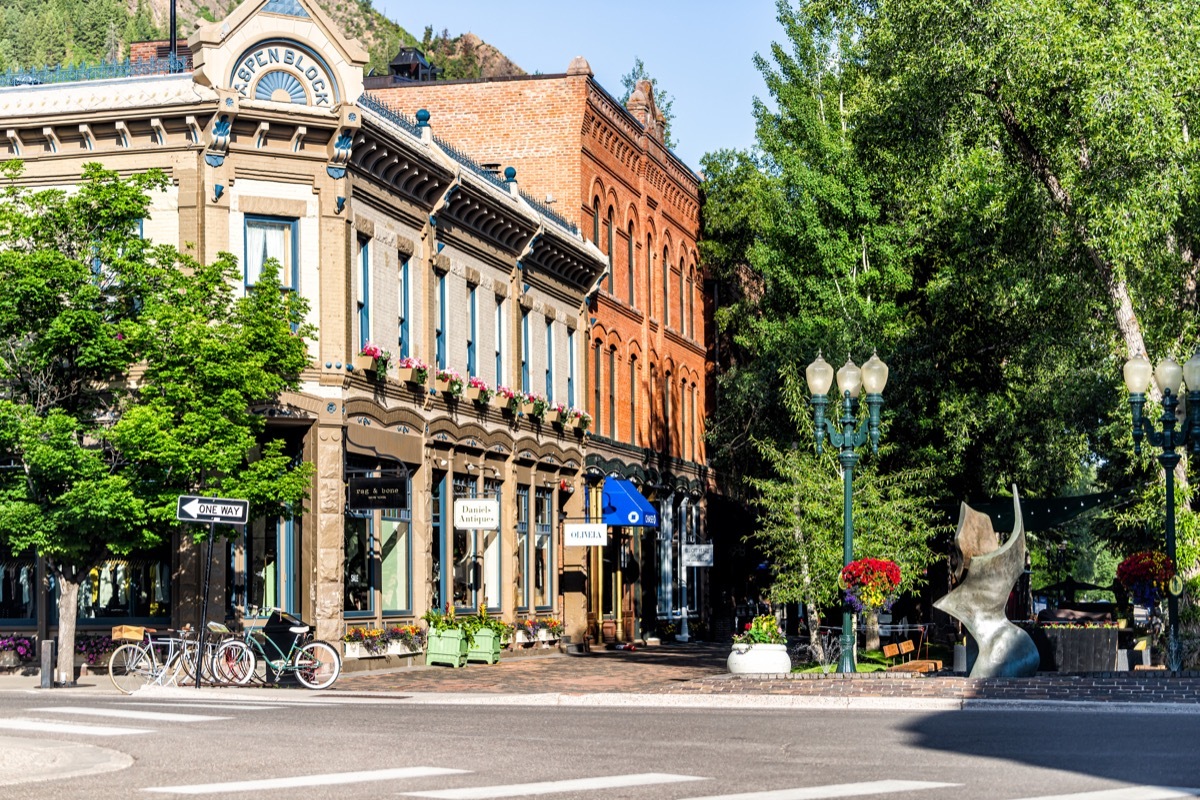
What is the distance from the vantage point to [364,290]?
30.2 meters

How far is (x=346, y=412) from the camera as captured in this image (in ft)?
95.3

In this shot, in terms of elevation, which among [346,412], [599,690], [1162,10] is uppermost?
[1162,10]

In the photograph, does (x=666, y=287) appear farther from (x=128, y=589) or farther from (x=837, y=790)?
(x=837, y=790)

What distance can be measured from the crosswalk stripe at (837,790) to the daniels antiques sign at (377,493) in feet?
60.3

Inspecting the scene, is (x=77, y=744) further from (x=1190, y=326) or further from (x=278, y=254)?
(x=1190, y=326)

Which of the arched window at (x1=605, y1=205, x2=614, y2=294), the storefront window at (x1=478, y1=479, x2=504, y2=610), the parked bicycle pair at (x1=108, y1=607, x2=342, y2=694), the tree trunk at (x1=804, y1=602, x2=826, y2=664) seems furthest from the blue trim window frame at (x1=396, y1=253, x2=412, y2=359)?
the arched window at (x1=605, y1=205, x2=614, y2=294)

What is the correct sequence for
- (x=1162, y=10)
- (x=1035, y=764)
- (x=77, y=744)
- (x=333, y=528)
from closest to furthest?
1. (x=1035, y=764)
2. (x=77, y=744)
3. (x=1162, y=10)
4. (x=333, y=528)

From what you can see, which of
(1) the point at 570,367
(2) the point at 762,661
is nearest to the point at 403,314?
(2) the point at 762,661

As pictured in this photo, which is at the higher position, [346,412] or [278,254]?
[278,254]

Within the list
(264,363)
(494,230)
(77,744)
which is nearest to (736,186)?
(494,230)

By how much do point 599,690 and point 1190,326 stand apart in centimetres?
1214

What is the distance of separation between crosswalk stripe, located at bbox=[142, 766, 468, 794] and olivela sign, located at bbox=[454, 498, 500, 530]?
65.6 feet

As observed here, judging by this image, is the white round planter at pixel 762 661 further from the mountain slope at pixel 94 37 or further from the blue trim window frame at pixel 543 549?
the mountain slope at pixel 94 37

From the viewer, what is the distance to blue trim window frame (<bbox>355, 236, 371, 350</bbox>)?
3006 cm
